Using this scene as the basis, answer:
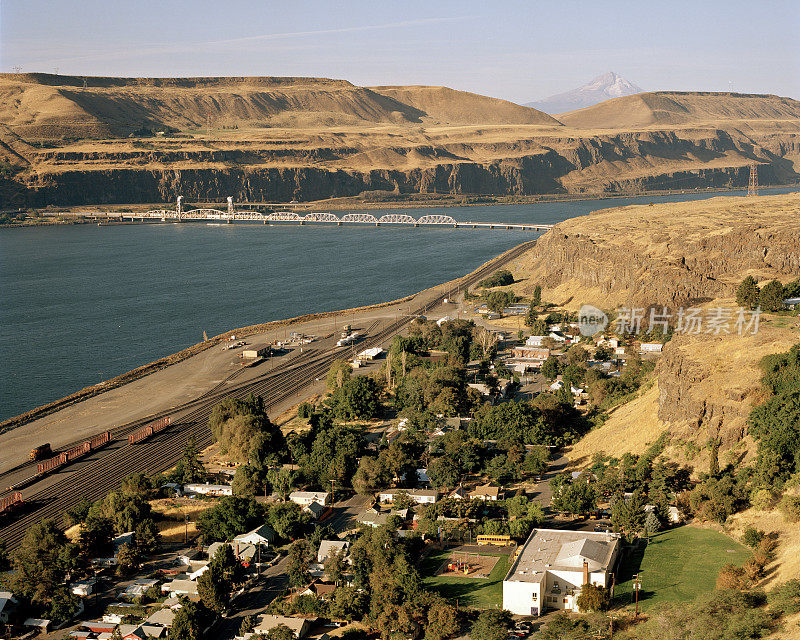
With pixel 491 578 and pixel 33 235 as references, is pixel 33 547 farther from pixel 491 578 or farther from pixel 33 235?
pixel 33 235

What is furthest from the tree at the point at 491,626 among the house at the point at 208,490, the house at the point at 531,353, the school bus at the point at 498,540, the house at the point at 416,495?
the house at the point at 531,353

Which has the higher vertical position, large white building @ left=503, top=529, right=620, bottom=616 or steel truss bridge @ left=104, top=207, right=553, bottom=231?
steel truss bridge @ left=104, top=207, right=553, bottom=231

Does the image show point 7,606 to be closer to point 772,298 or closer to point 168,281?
point 772,298

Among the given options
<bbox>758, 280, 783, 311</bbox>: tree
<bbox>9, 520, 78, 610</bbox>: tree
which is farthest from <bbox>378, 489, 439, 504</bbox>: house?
<bbox>758, 280, 783, 311</bbox>: tree

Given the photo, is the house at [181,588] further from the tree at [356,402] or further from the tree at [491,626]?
the tree at [356,402]

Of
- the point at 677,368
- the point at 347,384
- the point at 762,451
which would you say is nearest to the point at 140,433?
the point at 347,384

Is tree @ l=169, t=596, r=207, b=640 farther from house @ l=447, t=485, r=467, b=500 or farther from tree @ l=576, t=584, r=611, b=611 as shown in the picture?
house @ l=447, t=485, r=467, b=500
